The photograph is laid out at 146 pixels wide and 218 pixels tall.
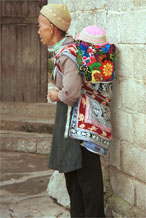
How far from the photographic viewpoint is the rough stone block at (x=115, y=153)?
4.05m

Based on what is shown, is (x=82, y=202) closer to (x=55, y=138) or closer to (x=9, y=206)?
(x=55, y=138)

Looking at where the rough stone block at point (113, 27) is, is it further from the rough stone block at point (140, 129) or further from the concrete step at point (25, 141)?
the concrete step at point (25, 141)

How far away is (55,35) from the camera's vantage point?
12.1 ft

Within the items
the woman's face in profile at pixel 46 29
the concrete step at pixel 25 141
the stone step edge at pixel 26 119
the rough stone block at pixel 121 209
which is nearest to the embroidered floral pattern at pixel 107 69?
the woman's face in profile at pixel 46 29

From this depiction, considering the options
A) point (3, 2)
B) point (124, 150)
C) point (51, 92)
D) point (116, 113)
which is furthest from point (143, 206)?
point (3, 2)

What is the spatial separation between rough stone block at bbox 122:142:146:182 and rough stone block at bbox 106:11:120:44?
0.81m

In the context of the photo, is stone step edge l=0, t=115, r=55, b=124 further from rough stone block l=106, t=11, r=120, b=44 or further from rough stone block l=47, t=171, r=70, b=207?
rough stone block l=106, t=11, r=120, b=44

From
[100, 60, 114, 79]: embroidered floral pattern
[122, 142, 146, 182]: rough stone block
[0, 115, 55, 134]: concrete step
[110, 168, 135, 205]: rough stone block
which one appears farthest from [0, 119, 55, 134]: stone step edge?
[100, 60, 114, 79]: embroidered floral pattern

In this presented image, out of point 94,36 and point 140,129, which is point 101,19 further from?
point 140,129

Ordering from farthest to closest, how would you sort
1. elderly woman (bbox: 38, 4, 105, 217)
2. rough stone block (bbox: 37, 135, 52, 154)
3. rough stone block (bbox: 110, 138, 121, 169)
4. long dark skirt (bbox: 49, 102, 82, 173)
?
1. rough stone block (bbox: 37, 135, 52, 154)
2. rough stone block (bbox: 110, 138, 121, 169)
3. long dark skirt (bbox: 49, 102, 82, 173)
4. elderly woman (bbox: 38, 4, 105, 217)

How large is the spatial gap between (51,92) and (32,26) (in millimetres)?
4280

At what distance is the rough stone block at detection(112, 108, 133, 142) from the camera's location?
3.84 metres

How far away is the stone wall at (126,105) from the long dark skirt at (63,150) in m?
0.47

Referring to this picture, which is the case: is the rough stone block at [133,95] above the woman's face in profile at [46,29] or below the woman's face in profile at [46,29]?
below
